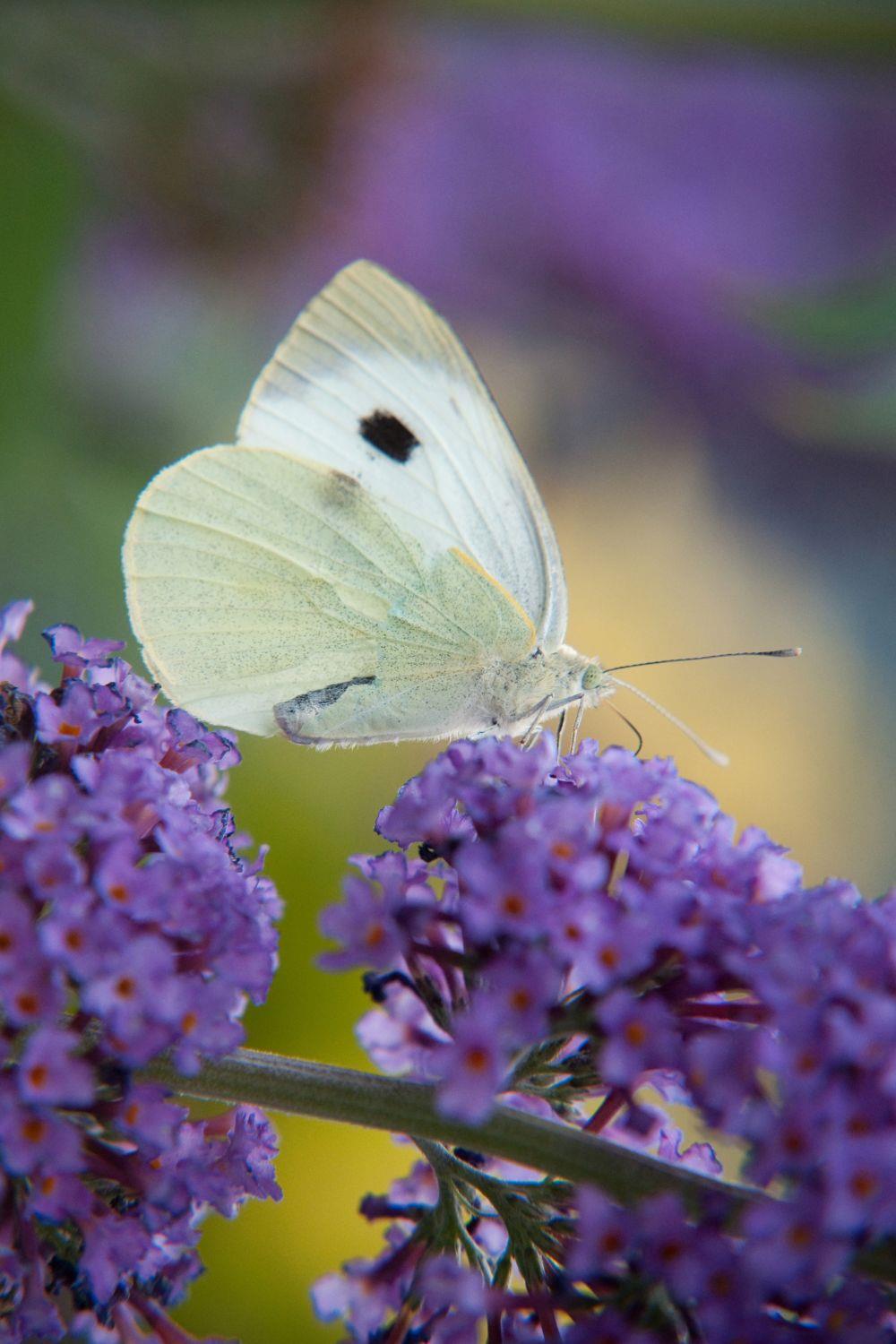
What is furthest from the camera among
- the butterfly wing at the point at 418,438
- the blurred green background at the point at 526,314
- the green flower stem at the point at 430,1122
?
the blurred green background at the point at 526,314

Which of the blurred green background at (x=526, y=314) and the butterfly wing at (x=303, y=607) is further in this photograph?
the blurred green background at (x=526, y=314)

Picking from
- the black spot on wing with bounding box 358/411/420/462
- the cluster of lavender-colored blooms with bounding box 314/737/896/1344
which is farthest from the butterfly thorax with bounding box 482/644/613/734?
the cluster of lavender-colored blooms with bounding box 314/737/896/1344

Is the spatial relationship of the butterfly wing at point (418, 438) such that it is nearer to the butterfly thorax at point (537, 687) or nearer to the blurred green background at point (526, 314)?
the butterfly thorax at point (537, 687)

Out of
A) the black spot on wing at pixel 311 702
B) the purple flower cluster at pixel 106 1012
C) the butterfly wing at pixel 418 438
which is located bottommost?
the purple flower cluster at pixel 106 1012

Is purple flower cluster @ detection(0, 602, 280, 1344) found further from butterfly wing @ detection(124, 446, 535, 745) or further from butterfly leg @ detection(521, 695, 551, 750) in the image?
butterfly leg @ detection(521, 695, 551, 750)

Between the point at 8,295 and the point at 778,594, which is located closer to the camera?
the point at 8,295

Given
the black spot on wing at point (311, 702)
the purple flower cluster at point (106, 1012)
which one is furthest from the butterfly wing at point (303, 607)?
the purple flower cluster at point (106, 1012)

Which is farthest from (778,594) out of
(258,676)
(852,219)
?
(258,676)

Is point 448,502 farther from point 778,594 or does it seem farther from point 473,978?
point 778,594

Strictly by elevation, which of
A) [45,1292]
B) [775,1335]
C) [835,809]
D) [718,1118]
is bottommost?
[45,1292]
